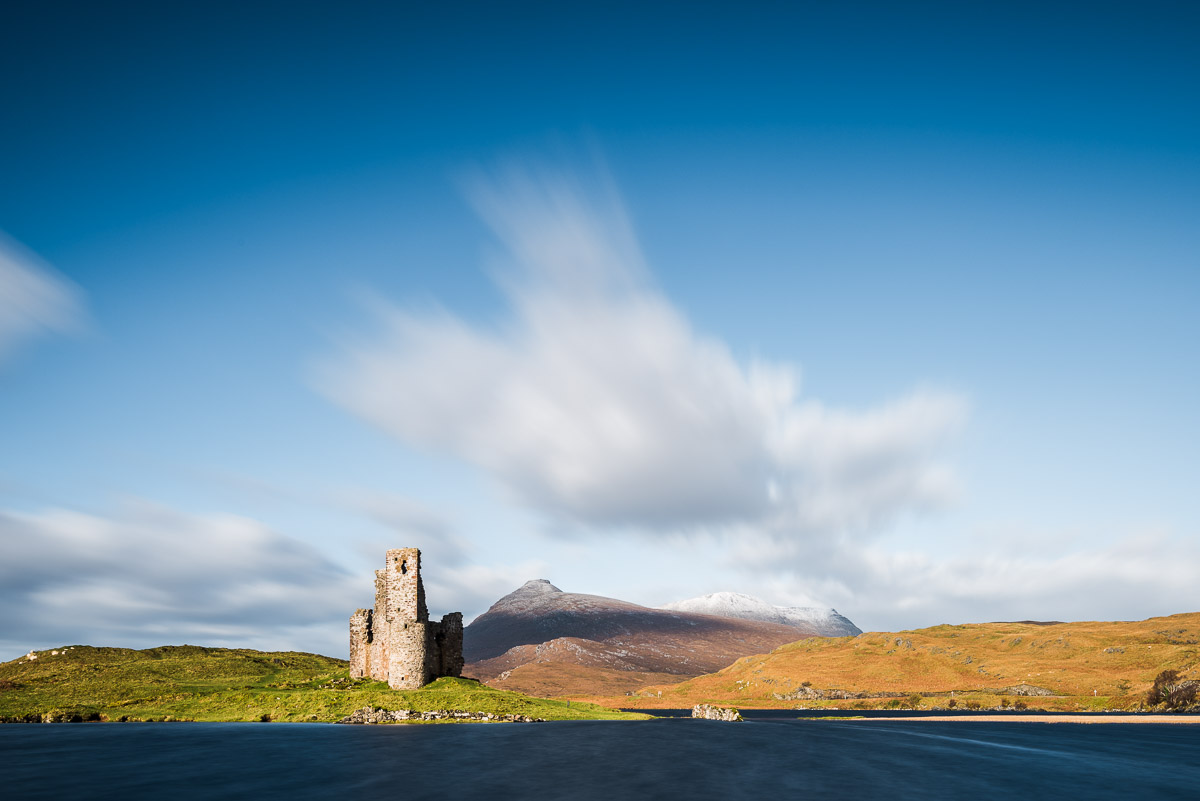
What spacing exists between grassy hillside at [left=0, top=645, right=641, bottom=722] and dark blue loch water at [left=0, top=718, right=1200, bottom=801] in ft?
6.38

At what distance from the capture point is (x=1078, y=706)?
125m

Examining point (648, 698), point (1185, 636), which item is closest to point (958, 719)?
point (648, 698)

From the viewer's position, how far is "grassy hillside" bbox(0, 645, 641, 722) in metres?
63.0

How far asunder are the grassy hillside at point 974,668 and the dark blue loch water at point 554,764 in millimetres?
81190

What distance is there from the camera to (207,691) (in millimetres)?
74562

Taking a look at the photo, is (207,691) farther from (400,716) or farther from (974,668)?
(974,668)

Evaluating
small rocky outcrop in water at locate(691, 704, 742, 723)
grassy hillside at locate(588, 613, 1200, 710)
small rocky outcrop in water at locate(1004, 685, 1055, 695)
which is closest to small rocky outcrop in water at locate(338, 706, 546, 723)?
small rocky outcrop in water at locate(691, 704, 742, 723)

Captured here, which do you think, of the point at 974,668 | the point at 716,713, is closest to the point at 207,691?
the point at 716,713

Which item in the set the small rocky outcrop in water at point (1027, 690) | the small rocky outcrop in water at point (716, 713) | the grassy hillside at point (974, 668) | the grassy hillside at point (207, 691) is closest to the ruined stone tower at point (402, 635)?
the grassy hillside at point (207, 691)

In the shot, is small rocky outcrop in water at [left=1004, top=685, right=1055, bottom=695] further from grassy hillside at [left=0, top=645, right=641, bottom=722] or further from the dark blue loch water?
grassy hillside at [left=0, top=645, right=641, bottom=722]

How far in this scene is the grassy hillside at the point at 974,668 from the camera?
136750 mm

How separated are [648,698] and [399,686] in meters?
115

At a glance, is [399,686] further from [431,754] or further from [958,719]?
[958,719]

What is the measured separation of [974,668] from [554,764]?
152 metres
